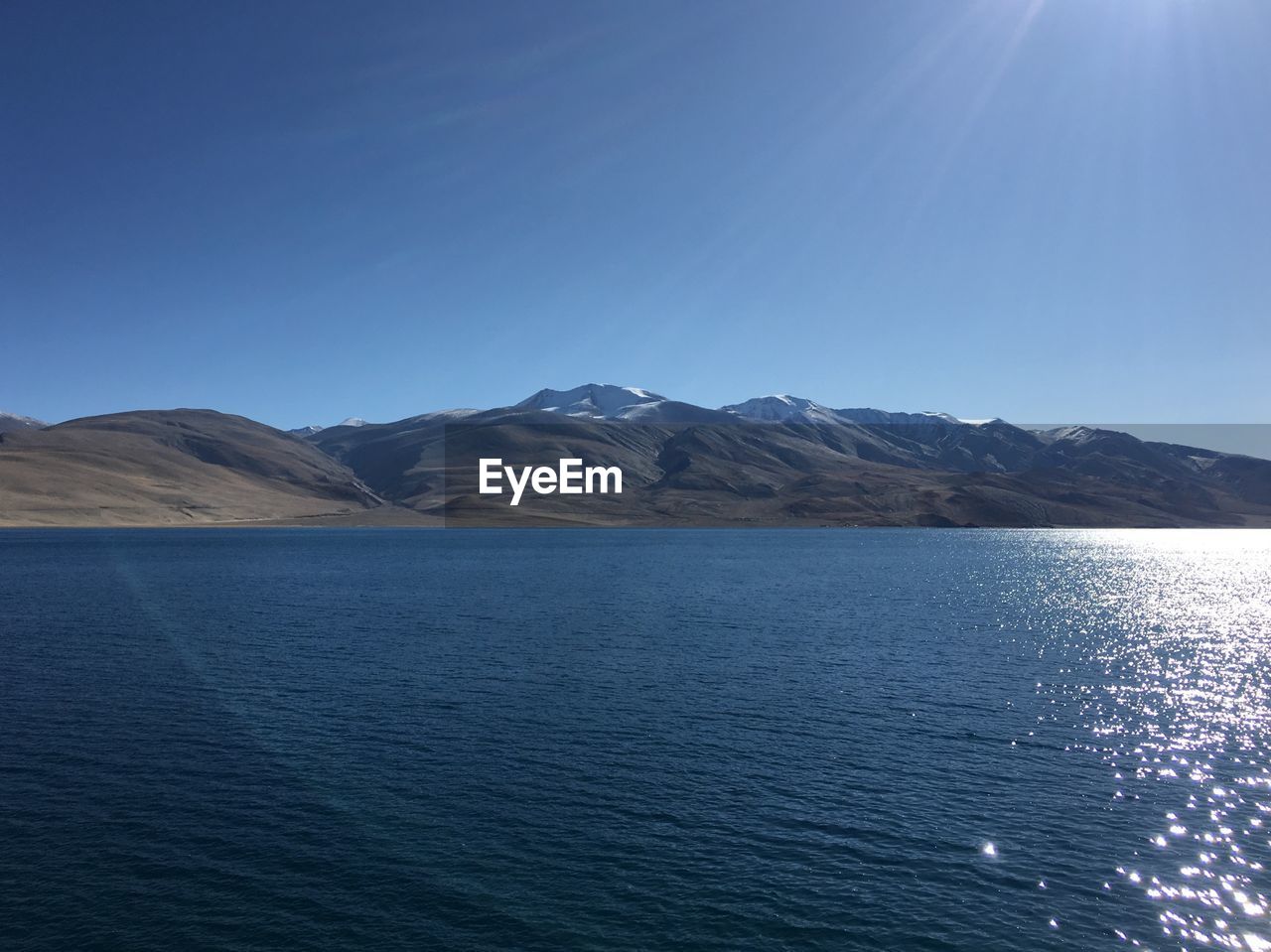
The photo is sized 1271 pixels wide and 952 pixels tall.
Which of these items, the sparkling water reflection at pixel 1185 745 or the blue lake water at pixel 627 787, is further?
the sparkling water reflection at pixel 1185 745

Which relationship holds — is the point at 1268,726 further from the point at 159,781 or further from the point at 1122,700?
the point at 159,781

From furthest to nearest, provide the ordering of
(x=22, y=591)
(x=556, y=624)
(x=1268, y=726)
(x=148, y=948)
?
(x=22, y=591) → (x=556, y=624) → (x=1268, y=726) → (x=148, y=948)

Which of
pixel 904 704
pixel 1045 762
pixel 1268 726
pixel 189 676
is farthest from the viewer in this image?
pixel 189 676

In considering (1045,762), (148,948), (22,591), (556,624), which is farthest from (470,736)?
(22,591)

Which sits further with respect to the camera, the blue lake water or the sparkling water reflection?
the sparkling water reflection

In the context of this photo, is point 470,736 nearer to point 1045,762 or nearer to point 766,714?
point 766,714

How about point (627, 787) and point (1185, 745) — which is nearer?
point (627, 787)

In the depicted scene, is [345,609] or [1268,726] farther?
[345,609]
